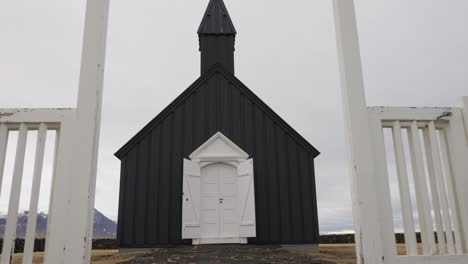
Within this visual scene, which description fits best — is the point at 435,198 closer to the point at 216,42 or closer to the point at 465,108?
the point at 465,108

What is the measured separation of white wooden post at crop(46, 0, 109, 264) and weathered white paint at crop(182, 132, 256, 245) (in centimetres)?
689

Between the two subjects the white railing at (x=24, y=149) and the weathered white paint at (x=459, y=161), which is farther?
the weathered white paint at (x=459, y=161)

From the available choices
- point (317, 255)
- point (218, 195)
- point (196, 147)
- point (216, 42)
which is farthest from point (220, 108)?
point (317, 255)

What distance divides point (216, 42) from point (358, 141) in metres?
11.7

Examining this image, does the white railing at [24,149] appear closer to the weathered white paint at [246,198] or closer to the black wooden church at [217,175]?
the black wooden church at [217,175]

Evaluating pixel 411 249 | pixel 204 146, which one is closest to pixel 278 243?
pixel 204 146

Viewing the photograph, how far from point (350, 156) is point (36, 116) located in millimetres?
2095

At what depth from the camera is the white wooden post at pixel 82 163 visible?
7.14ft

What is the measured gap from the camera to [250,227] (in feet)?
29.7

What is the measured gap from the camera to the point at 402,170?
2.39m

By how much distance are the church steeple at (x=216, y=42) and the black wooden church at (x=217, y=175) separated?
2.31 meters

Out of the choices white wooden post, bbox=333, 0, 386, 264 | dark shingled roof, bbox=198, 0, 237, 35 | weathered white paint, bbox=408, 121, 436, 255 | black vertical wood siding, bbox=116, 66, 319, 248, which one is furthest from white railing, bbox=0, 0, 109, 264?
dark shingled roof, bbox=198, 0, 237, 35

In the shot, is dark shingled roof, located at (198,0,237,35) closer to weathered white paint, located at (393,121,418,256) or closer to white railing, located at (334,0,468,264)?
white railing, located at (334,0,468,264)

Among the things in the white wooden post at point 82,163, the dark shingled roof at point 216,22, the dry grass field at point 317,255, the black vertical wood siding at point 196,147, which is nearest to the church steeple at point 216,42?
the dark shingled roof at point 216,22
